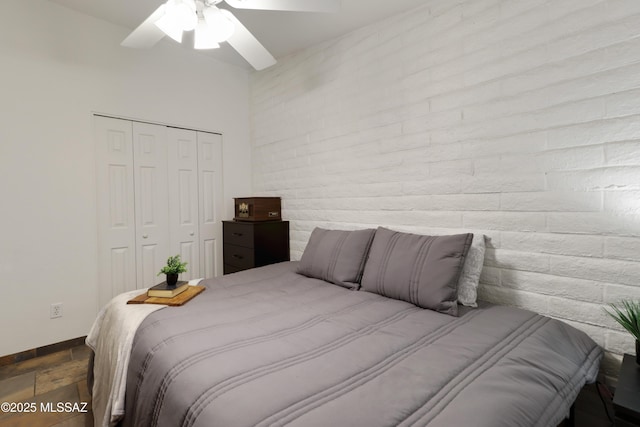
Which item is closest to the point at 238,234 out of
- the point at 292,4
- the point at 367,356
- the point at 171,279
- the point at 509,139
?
the point at 171,279

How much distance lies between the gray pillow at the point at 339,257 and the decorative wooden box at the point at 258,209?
0.92m

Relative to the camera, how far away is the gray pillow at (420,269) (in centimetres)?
159

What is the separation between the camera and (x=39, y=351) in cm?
234

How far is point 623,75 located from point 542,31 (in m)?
0.45

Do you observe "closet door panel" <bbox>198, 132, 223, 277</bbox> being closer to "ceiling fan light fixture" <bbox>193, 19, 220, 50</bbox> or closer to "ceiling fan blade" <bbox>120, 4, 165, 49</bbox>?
"ceiling fan blade" <bbox>120, 4, 165, 49</bbox>

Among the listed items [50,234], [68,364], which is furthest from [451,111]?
[68,364]

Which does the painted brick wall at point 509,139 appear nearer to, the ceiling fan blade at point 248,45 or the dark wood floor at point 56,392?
the dark wood floor at point 56,392

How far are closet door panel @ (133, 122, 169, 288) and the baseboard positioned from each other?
62 cm

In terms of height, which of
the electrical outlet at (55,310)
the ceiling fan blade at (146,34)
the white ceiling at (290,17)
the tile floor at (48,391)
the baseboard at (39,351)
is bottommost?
the tile floor at (48,391)

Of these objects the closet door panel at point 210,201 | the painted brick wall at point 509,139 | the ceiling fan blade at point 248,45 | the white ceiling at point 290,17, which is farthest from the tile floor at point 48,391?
the white ceiling at point 290,17

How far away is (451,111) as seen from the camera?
197cm

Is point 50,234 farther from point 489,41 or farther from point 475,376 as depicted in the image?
point 489,41

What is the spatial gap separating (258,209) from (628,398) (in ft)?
8.93

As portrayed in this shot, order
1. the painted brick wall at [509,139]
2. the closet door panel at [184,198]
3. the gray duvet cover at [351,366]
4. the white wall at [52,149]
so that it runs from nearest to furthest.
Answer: the gray duvet cover at [351,366]
the painted brick wall at [509,139]
the white wall at [52,149]
the closet door panel at [184,198]
